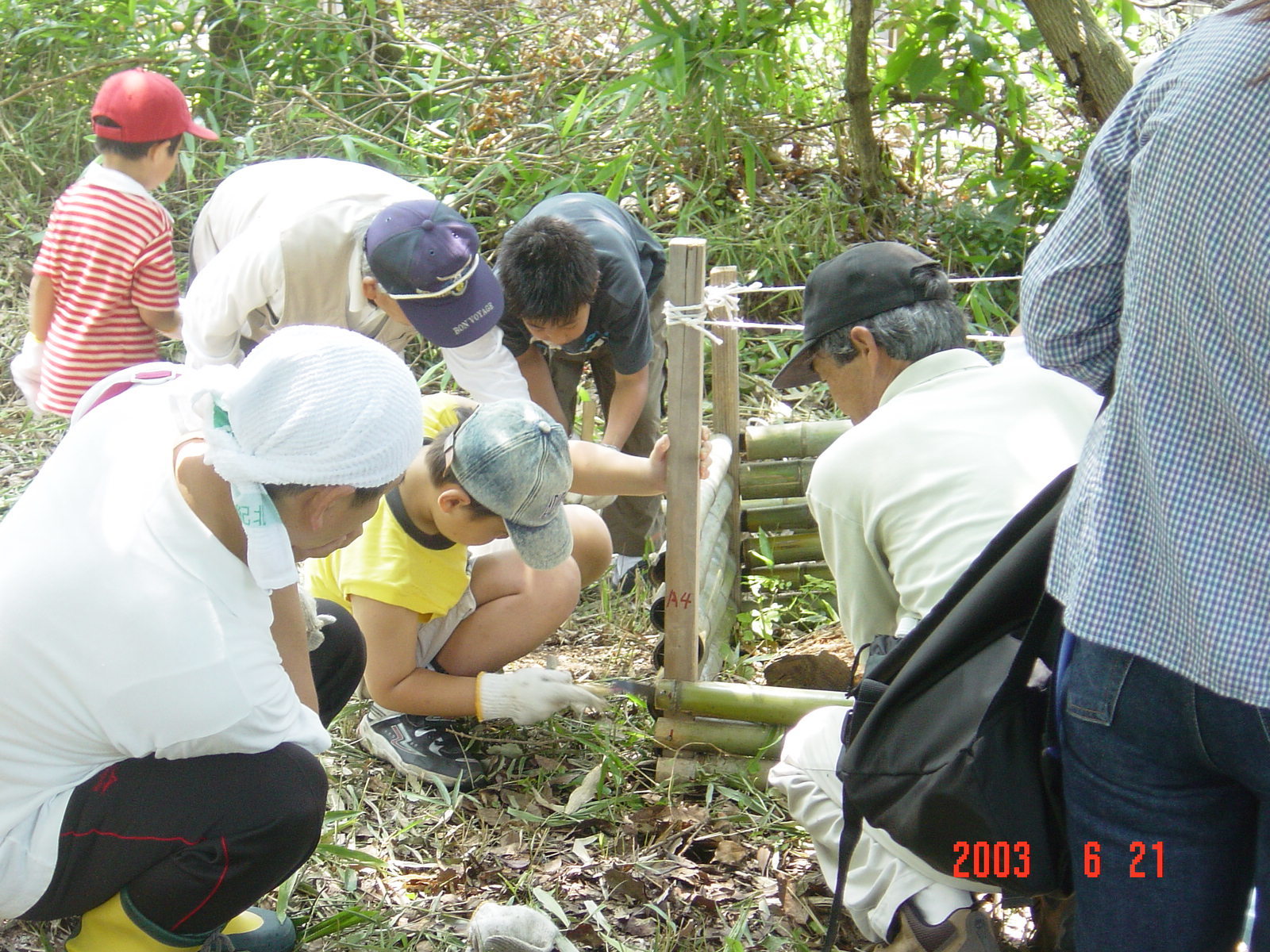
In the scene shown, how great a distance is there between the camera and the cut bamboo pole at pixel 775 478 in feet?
11.6

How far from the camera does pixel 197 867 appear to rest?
67.7 inches

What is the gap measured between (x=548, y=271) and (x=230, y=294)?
0.77 meters

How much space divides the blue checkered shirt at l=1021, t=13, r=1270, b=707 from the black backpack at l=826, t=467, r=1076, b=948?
232mm

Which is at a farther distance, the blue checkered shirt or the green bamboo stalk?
the green bamboo stalk

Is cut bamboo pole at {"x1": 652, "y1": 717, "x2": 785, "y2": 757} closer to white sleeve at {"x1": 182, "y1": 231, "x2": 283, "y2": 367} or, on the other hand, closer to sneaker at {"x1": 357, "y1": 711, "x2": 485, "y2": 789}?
sneaker at {"x1": 357, "y1": 711, "x2": 485, "y2": 789}

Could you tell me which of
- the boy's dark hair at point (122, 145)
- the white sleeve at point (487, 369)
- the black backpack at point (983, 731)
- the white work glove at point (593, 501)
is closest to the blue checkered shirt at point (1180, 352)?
the black backpack at point (983, 731)

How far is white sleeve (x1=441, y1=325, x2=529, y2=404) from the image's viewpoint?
115 inches

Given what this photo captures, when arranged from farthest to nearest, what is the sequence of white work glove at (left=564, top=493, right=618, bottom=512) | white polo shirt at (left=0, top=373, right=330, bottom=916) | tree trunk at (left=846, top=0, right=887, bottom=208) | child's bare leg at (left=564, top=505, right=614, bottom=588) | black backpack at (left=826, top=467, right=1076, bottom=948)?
tree trunk at (left=846, top=0, right=887, bottom=208) → white work glove at (left=564, top=493, right=618, bottom=512) → child's bare leg at (left=564, top=505, right=614, bottom=588) → white polo shirt at (left=0, top=373, right=330, bottom=916) → black backpack at (left=826, top=467, right=1076, bottom=948)

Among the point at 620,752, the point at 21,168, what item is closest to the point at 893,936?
the point at 620,752

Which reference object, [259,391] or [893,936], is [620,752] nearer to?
[893,936]

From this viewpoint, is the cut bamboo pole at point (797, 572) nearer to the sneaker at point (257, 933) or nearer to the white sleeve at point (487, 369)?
the white sleeve at point (487, 369)

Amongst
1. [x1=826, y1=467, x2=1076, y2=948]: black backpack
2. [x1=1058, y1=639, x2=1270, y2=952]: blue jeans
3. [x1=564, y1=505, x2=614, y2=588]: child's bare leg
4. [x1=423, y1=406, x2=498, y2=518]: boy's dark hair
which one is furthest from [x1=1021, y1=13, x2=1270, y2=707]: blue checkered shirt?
[x1=564, y1=505, x2=614, y2=588]: child's bare leg

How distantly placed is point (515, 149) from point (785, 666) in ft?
9.73

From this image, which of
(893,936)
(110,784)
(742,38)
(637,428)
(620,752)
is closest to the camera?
(110,784)
